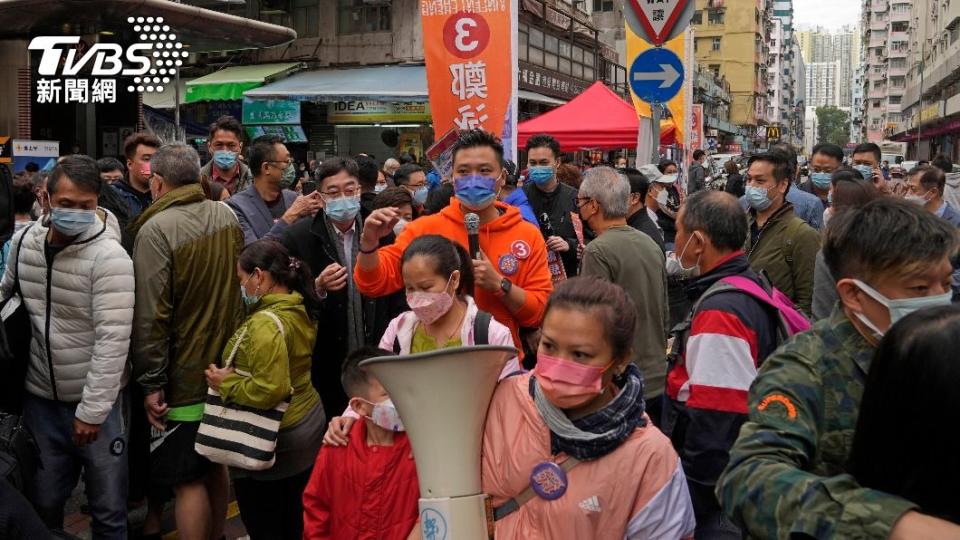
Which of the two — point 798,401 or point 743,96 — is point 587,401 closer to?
point 798,401

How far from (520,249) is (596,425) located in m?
1.90

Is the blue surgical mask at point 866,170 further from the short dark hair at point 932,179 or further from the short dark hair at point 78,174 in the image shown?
the short dark hair at point 78,174

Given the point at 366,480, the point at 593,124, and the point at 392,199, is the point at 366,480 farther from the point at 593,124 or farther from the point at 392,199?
the point at 593,124

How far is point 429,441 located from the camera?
93.7 inches

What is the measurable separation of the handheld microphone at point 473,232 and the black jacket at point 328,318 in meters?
0.74

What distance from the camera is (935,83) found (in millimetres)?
58906

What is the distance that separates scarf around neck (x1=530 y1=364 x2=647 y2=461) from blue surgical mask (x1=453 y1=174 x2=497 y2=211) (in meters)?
1.88

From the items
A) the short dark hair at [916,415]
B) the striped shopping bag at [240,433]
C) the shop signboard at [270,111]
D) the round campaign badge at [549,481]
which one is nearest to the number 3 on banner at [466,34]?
the striped shopping bag at [240,433]

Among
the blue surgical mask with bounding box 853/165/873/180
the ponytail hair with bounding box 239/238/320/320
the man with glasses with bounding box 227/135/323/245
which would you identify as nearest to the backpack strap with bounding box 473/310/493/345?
the ponytail hair with bounding box 239/238/320/320

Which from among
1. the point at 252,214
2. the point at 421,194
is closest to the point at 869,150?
the point at 421,194

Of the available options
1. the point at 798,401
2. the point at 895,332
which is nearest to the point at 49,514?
the point at 798,401

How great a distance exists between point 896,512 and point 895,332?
0.32 meters

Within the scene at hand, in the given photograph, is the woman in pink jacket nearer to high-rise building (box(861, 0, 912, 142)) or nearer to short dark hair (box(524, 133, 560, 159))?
short dark hair (box(524, 133, 560, 159))

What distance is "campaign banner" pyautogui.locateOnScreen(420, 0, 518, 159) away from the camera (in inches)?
260
